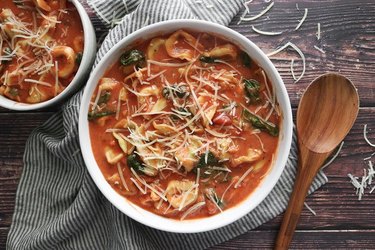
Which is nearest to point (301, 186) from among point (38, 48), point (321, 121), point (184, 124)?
point (321, 121)

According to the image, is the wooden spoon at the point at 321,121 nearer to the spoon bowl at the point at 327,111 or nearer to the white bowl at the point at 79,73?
the spoon bowl at the point at 327,111

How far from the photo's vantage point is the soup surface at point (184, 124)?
6.85 ft

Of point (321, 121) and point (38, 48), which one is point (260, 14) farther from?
point (38, 48)

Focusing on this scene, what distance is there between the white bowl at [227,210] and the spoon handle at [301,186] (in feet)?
0.79

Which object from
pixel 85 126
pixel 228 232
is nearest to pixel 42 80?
pixel 85 126

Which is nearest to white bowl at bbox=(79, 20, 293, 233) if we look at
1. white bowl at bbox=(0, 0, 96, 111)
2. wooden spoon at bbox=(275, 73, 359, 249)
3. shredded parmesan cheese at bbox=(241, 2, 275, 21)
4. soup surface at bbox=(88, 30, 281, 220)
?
soup surface at bbox=(88, 30, 281, 220)

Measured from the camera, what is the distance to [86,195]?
2354 mm

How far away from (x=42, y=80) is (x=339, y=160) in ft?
4.31

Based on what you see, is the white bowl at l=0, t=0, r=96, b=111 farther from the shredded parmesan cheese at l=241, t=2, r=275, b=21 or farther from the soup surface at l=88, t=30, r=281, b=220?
the shredded parmesan cheese at l=241, t=2, r=275, b=21

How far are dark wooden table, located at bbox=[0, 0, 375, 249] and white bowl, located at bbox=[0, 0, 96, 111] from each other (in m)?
0.21

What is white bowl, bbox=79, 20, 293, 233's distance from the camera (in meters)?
2.07

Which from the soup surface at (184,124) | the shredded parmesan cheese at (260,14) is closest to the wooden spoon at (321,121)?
the soup surface at (184,124)

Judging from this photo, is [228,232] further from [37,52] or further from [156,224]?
[37,52]

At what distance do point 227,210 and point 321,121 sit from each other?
0.56 metres
